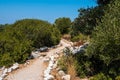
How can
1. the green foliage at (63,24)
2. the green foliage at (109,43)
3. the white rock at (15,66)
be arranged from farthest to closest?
the green foliage at (63,24) < the white rock at (15,66) < the green foliage at (109,43)

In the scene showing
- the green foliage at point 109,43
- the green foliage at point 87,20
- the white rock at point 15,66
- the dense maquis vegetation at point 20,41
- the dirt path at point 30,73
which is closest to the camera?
the green foliage at point 109,43

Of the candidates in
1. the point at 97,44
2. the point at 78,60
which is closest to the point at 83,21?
the point at 78,60

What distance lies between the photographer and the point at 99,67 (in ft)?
50.4

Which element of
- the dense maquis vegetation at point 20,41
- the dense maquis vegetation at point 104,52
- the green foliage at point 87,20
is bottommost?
the dense maquis vegetation at point 104,52

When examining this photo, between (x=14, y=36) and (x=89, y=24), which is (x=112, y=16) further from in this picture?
(x=14, y=36)

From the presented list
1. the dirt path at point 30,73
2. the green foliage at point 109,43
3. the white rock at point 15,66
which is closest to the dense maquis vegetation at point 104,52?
the green foliage at point 109,43

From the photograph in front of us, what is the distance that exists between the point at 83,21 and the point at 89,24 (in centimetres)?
39

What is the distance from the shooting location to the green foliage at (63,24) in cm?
4069

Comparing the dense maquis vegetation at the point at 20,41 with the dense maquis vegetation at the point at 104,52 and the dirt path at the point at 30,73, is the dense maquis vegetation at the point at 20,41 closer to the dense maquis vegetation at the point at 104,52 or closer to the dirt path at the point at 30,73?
the dirt path at the point at 30,73

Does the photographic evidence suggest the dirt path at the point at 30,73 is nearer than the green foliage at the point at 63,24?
Answer: Yes

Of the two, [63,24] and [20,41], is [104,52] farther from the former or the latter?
[63,24]

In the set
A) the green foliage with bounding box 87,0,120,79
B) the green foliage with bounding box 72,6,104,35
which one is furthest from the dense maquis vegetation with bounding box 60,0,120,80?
the green foliage with bounding box 72,6,104,35

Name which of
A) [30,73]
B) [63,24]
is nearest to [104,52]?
[30,73]

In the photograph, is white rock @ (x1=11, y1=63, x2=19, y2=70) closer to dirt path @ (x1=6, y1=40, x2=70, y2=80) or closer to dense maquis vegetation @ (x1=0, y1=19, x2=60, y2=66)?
dirt path @ (x1=6, y1=40, x2=70, y2=80)
